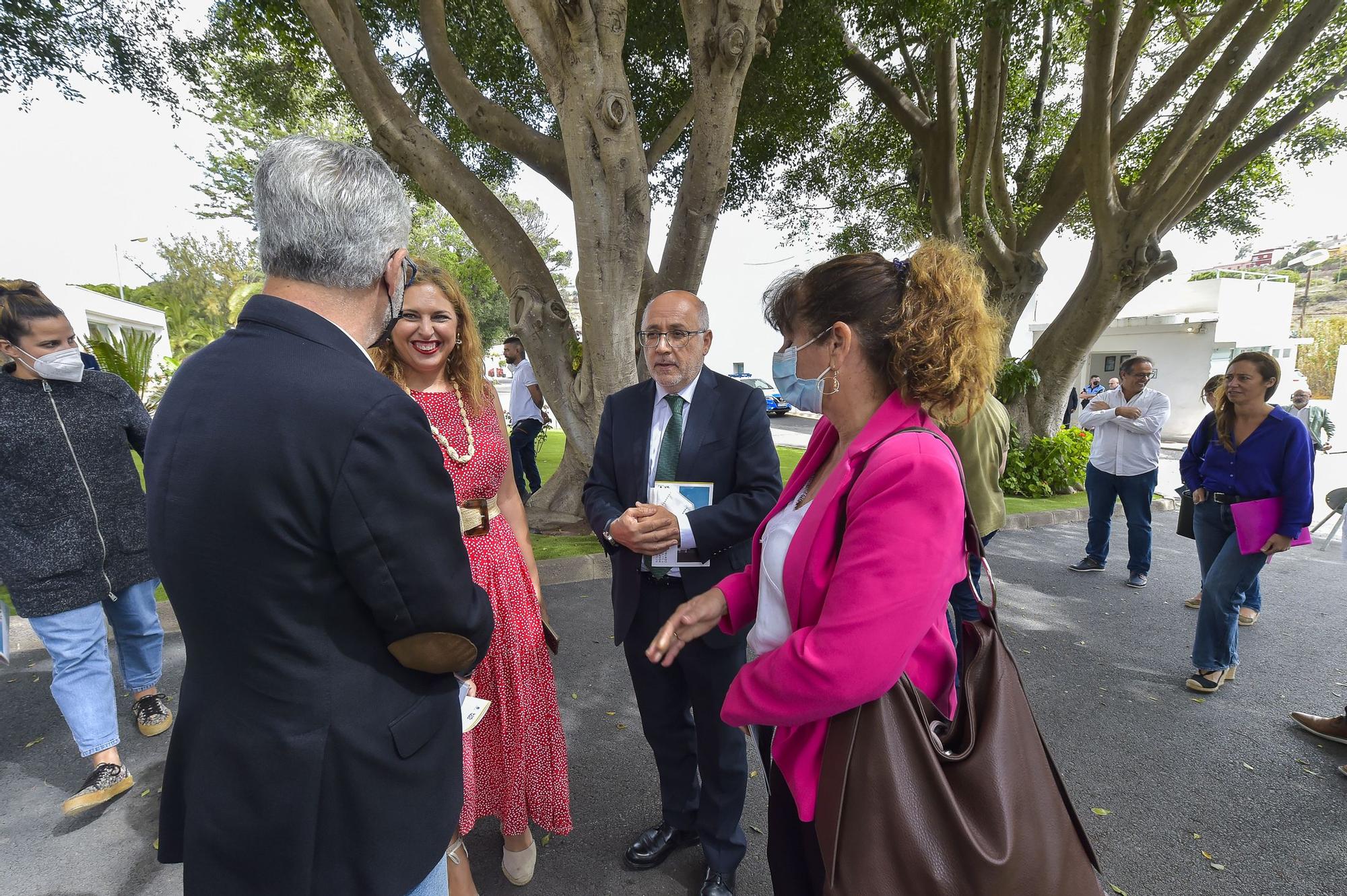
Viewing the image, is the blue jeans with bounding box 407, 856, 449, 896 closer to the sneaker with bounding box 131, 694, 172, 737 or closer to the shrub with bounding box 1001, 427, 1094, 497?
the sneaker with bounding box 131, 694, 172, 737

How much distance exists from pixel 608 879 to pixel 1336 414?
29.3 meters

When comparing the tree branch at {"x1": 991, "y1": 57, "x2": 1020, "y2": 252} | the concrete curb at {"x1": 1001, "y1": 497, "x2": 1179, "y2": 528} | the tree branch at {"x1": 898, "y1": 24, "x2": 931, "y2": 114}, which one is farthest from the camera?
the tree branch at {"x1": 991, "y1": 57, "x2": 1020, "y2": 252}

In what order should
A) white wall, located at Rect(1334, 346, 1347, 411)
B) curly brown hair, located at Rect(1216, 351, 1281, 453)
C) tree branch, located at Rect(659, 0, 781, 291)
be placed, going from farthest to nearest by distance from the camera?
1. white wall, located at Rect(1334, 346, 1347, 411)
2. tree branch, located at Rect(659, 0, 781, 291)
3. curly brown hair, located at Rect(1216, 351, 1281, 453)

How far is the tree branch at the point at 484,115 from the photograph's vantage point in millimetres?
6387

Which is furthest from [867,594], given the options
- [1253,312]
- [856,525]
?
[1253,312]

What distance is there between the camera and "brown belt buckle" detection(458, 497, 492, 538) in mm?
2365

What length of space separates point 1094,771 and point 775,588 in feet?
8.68

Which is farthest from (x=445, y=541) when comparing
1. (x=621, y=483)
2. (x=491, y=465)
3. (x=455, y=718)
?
(x=621, y=483)

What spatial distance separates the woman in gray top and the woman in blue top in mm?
5762

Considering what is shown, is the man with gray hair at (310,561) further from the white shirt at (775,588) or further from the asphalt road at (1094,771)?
the white shirt at (775,588)

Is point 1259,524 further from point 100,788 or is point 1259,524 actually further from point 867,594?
point 100,788

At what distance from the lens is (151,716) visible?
3.52 meters

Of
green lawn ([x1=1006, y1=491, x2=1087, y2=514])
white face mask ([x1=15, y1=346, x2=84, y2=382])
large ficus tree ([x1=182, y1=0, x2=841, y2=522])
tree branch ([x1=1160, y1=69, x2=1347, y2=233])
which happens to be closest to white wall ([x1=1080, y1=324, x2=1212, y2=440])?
tree branch ([x1=1160, y1=69, x2=1347, y2=233])

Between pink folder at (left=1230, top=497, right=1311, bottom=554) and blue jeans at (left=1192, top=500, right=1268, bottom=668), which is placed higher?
pink folder at (left=1230, top=497, right=1311, bottom=554)
